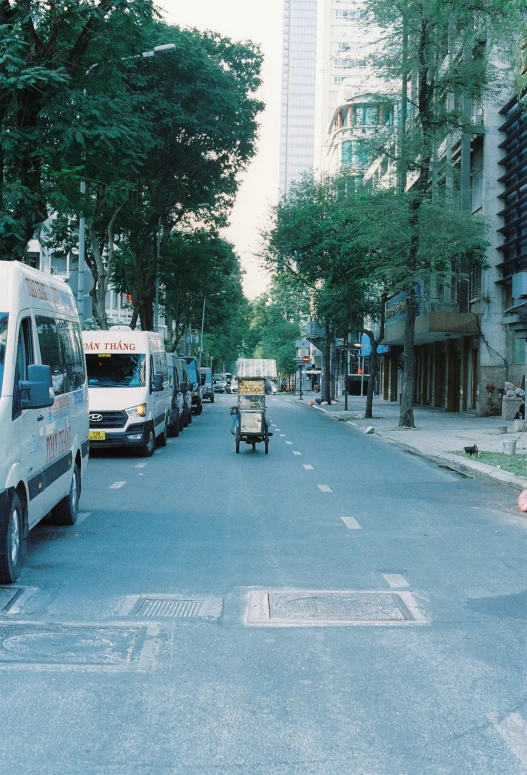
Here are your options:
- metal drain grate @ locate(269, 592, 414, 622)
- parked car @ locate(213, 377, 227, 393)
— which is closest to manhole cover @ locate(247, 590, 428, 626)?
metal drain grate @ locate(269, 592, 414, 622)

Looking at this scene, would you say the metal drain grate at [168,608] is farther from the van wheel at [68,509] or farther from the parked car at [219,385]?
the parked car at [219,385]

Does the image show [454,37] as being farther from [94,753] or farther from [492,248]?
[94,753]

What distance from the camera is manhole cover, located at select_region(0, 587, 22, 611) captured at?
23.2ft

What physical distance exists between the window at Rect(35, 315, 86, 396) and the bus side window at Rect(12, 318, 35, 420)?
39 centimetres

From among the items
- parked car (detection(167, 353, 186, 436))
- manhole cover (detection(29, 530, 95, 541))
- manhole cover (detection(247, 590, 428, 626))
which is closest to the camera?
manhole cover (detection(247, 590, 428, 626))

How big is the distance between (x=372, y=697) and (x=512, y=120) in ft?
111

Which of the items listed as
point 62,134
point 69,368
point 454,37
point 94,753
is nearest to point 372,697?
point 94,753

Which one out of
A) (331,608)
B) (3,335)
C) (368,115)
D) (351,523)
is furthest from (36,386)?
(368,115)

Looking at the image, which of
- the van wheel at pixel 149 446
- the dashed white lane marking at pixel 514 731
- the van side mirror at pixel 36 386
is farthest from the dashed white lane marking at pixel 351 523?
the van wheel at pixel 149 446

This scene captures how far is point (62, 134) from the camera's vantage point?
17.4 meters

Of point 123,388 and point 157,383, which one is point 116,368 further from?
point 157,383

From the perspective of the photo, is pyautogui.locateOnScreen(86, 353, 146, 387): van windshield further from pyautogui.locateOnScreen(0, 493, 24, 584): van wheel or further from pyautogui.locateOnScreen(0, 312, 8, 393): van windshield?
pyautogui.locateOnScreen(0, 493, 24, 584): van wheel

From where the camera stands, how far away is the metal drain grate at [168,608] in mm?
6848

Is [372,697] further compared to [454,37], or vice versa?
[454,37]
